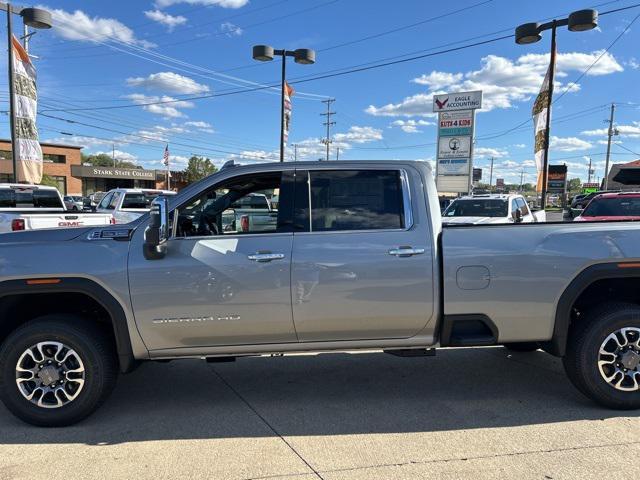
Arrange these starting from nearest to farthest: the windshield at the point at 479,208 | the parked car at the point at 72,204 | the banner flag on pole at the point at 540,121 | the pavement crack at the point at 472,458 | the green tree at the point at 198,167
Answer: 1. the pavement crack at the point at 472,458
2. the windshield at the point at 479,208
3. the parked car at the point at 72,204
4. the banner flag on pole at the point at 540,121
5. the green tree at the point at 198,167

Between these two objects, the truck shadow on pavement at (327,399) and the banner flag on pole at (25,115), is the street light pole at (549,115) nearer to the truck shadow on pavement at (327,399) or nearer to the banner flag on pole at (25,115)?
the truck shadow on pavement at (327,399)

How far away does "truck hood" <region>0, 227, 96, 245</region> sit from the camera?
3621mm

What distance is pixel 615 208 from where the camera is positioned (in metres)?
10.6

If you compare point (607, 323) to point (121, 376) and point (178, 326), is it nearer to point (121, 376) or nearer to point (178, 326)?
point (178, 326)

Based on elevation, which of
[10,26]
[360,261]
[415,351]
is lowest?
[415,351]

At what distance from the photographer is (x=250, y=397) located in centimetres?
428

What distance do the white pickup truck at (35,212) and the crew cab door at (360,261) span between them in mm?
4895

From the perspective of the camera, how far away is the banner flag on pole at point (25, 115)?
1251cm

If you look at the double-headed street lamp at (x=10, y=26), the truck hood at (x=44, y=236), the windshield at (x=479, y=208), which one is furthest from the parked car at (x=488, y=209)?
the double-headed street lamp at (x=10, y=26)

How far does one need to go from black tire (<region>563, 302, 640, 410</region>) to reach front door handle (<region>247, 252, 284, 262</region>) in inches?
95.9

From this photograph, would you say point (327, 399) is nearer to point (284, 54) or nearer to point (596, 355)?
point (596, 355)

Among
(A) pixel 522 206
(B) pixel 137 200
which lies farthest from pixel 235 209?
(A) pixel 522 206

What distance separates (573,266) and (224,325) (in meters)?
2.67

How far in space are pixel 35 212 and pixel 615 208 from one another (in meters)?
11.9
